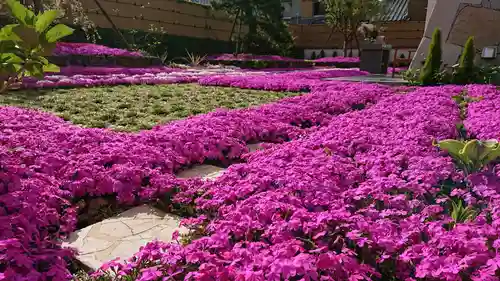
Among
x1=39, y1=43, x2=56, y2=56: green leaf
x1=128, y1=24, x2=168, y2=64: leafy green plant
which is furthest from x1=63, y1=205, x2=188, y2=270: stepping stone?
x1=128, y1=24, x2=168, y2=64: leafy green plant

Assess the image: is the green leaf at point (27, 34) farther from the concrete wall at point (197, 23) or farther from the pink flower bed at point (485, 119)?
the concrete wall at point (197, 23)

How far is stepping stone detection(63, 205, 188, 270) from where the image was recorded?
2605mm

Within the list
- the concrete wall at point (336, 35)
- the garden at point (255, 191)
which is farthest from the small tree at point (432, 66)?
the concrete wall at point (336, 35)

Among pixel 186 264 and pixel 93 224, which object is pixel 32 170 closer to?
pixel 93 224

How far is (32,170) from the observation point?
11.2ft

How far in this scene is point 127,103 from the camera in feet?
26.9

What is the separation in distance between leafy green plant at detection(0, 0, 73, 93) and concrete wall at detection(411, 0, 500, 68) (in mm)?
12518

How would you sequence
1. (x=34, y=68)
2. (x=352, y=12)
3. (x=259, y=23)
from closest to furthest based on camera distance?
(x=34, y=68), (x=259, y=23), (x=352, y=12)

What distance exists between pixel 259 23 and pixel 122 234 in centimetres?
2752

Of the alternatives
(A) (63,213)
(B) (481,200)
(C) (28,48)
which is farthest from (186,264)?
(B) (481,200)

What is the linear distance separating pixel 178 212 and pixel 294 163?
1177 mm

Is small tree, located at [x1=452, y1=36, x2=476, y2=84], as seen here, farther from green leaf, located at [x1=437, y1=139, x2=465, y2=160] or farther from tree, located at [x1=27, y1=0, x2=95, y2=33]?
tree, located at [x1=27, y1=0, x2=95, y2=33]

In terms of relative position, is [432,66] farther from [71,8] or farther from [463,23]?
[71,8]

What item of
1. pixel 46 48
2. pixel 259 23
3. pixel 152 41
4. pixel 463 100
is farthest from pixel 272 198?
pixel 259 23
